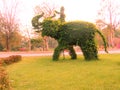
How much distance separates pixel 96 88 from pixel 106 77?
1.99 meters

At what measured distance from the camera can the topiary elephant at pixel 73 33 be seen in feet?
55.4

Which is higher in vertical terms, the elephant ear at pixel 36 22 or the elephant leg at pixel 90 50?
the elephant ear at pixel 36 22

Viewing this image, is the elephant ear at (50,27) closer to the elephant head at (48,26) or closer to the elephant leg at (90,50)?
the elephant head at (48,26)

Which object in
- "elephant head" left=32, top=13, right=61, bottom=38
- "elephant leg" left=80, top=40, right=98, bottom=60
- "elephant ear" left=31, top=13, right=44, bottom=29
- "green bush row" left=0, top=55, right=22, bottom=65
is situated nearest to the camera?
"green bush row" left=0, top=55, right=22, bottom=65

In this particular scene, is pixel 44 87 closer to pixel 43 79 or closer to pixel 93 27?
pixel 43 79

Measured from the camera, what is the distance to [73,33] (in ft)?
55.7

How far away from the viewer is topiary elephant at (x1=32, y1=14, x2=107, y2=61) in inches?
664

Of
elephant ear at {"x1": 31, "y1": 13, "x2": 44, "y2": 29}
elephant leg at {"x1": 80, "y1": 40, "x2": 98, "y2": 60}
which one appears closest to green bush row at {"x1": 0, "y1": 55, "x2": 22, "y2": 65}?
elephant ear at {"x1": 31, "y1": 13, "x2": 44, "y2": 29}

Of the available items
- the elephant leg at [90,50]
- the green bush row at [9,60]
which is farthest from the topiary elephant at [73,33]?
the green bush row at [9,60]

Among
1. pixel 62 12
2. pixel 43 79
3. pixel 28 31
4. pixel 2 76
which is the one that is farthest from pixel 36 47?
pixel 2 76

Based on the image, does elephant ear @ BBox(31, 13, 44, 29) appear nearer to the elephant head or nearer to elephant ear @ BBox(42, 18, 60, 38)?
the elephant head

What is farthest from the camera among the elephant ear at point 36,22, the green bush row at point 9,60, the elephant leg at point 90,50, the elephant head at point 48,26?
the elephant ear at point 36,22

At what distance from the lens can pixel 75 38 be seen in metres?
17.0

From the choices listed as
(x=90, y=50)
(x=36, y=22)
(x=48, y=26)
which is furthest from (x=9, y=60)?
(x=90, y=50)
